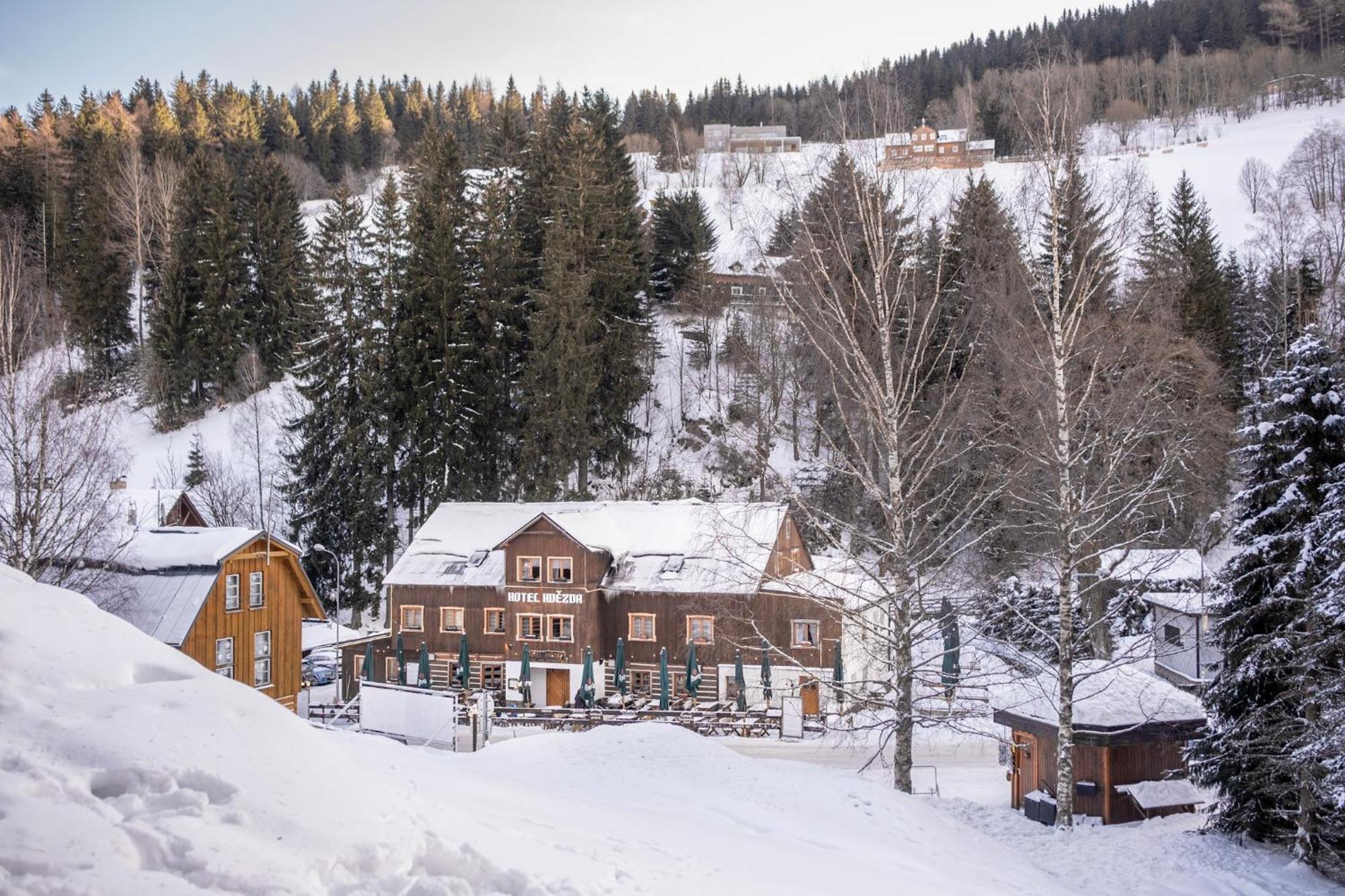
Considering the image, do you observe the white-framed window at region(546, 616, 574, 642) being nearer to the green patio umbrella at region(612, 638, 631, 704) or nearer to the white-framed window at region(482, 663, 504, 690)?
the white-framed window at region(482, 663, 504, 690)

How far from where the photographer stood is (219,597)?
89.4 ft

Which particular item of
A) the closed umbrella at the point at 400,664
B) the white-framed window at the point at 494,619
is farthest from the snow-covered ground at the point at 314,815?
the white-framed window at the point at 494,619

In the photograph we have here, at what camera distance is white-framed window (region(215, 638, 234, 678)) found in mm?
27205

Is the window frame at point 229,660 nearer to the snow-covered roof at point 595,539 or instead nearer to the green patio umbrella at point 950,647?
the snow-covered roof at point 595,539

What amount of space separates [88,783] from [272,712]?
1548 millimetres

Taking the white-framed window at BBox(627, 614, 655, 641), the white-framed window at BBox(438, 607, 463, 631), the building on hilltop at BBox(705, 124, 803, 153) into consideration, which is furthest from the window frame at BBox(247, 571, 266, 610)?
the building on hilltop at BBox(705, 124, 803, 153)

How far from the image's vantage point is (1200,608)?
3036 cm

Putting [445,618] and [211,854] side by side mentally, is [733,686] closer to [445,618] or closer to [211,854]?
[445,618]

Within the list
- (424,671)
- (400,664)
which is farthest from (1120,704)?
(400,664)

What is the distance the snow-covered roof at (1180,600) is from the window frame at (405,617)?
25.1 metres

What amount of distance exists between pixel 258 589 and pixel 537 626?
30.6 ft

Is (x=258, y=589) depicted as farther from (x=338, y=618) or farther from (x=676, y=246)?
(x=676, y=246)

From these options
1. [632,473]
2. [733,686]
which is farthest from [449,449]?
[733,686]

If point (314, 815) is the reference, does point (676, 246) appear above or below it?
above
